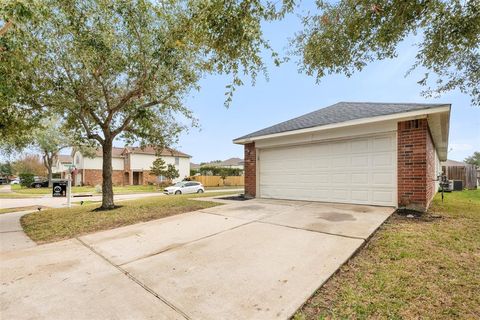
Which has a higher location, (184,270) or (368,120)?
(368,120)

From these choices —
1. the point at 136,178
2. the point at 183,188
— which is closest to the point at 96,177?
the point at 136,178

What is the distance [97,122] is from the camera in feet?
27.5

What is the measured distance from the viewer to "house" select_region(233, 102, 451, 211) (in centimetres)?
623

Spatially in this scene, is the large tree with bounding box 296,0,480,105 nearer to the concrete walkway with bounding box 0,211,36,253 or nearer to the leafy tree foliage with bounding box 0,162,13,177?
the concrete walkway with bounding box 0,211,36,253

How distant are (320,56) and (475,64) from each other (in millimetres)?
6484

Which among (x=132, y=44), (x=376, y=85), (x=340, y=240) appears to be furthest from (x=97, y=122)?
(x=376, y=85)

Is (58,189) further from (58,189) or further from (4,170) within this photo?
(4,170)

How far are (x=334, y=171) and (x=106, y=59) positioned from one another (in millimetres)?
7706

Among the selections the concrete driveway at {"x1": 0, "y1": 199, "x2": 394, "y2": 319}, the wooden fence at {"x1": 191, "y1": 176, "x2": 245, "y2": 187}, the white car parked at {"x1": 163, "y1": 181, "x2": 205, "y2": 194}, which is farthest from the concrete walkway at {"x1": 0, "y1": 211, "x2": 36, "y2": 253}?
the wooden fence at {"x1": 191, "y1": 176, "x2": 245, "y2": 187}

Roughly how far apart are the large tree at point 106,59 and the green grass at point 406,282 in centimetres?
352

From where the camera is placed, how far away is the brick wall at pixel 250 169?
9945 millimetres

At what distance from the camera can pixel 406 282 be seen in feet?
8.84

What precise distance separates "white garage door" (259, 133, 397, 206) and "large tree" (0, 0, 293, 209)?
444cm

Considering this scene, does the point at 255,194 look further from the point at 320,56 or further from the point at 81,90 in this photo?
the point at 81,90
